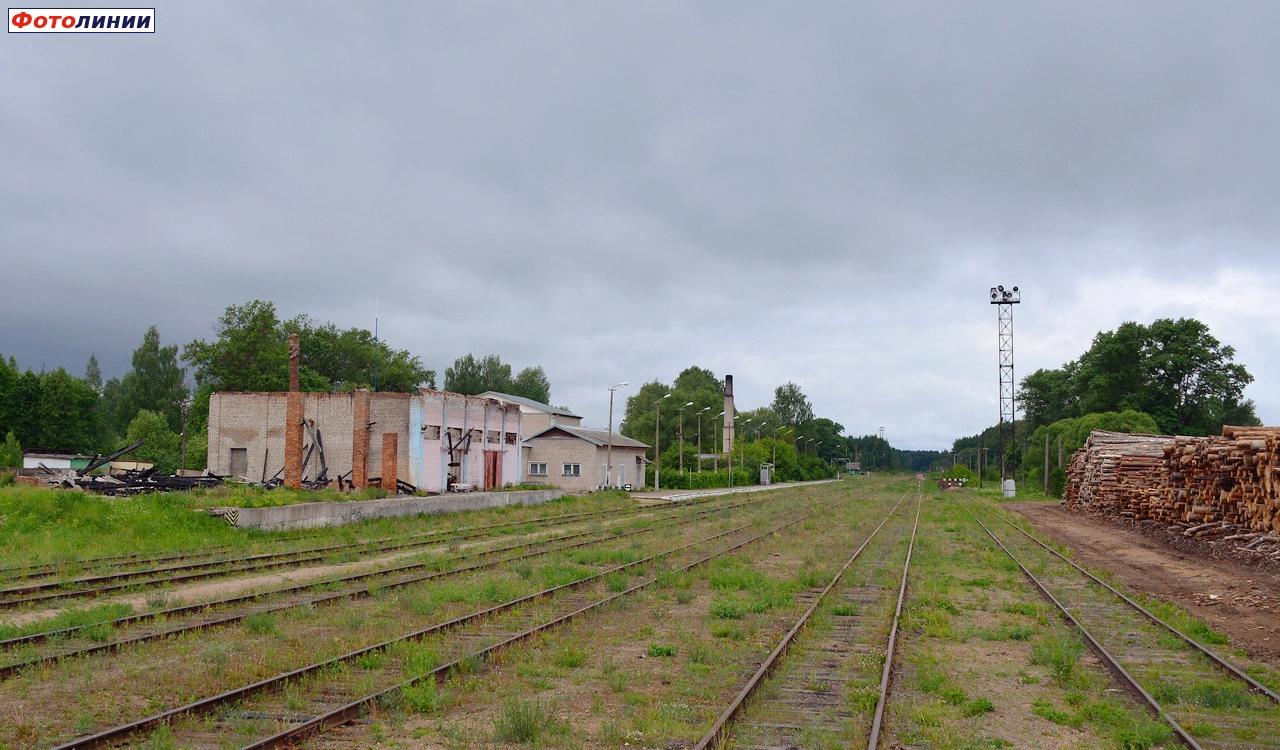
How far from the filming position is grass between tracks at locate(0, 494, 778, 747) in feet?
25.6

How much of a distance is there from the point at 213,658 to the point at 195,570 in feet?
28.3

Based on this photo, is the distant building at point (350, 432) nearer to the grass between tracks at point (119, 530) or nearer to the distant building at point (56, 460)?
the grass between tracks at point (119, 530)

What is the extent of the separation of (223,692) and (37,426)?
263 feet

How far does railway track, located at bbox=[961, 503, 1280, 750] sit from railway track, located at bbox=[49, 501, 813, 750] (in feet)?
21.8

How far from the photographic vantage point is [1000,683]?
9531 millimetres

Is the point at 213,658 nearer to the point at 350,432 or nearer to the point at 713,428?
the point at 350,432

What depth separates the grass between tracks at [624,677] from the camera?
733cm

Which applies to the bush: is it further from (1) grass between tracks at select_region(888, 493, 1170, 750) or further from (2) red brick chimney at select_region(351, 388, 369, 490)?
(1) grass between tracks at select_region(888, 493, 1170, 750)

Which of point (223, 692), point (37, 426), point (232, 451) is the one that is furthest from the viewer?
point (37, 426)

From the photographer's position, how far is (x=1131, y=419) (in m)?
62.4

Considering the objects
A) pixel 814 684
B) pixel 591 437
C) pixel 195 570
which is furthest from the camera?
pixel 591 437

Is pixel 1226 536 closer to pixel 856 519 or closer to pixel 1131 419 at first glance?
pixel 856 519

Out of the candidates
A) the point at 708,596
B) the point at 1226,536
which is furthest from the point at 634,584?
the point at 1226,536

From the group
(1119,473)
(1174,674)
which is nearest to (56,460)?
(1119,473)
